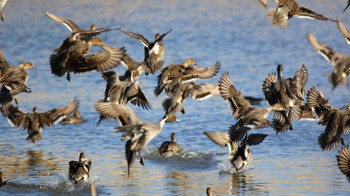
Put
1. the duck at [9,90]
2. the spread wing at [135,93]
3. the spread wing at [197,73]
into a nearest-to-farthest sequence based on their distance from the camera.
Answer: the spread wing at [135,93], the spread wing at [197,73], the duck at [9,90]

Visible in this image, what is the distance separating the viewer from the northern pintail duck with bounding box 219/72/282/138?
12.4 metres

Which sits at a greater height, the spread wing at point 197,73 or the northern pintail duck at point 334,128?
the spread wing at point 197,73

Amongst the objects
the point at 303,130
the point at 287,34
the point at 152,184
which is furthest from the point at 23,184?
the point at 287,34

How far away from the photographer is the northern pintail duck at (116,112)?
11.6m

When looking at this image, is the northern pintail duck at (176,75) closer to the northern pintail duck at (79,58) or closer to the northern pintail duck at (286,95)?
the northern pintail duck at (286,95)

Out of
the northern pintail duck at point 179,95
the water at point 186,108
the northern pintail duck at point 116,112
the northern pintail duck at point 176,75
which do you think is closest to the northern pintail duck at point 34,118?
the water at point 186,108

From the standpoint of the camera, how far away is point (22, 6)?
1587 inches

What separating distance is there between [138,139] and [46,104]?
9335 millimetres

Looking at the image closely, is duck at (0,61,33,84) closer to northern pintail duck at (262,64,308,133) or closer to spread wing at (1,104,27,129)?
spread wing at (1,104,27,129)

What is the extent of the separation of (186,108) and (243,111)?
6.89m

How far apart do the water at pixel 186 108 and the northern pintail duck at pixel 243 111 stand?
931 mm

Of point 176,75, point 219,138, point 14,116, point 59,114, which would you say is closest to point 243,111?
point 176,75

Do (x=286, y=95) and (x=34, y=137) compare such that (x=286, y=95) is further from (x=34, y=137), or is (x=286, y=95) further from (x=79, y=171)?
(x=34, y=137)

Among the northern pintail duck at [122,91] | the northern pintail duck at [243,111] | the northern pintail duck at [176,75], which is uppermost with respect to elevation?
the northern pintail duck at [176,75]
